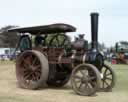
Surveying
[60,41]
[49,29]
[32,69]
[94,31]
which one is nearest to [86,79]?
[94,31]

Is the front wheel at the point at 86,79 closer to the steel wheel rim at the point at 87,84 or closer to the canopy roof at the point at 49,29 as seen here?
the steel wheel rim at the point at 87,84

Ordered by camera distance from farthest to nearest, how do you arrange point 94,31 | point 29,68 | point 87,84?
1. point 29,68
2. point 94,31
3. point 87,84

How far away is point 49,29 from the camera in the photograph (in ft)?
38.2

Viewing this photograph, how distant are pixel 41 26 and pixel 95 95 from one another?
303 centimetres

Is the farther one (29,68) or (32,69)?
(29,68)

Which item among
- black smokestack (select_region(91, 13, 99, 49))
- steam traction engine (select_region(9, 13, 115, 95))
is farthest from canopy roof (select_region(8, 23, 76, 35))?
black smokestack (select_region(91, 13, 99, 49))

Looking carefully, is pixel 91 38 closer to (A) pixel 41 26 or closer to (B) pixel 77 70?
(B) pixel 77 70

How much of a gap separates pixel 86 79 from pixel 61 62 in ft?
5.11

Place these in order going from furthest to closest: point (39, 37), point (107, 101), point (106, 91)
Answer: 1. point (39, 37)
2. point (106, 91)
3. point (107, 101)

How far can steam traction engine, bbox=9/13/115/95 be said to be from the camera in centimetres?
1021

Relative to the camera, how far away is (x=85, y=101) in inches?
349

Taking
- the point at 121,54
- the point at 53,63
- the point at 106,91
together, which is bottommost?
the point at 121,54

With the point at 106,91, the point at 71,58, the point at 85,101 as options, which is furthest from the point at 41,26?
the point at 85,101

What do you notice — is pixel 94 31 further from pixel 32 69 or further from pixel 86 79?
pixel 32 69
